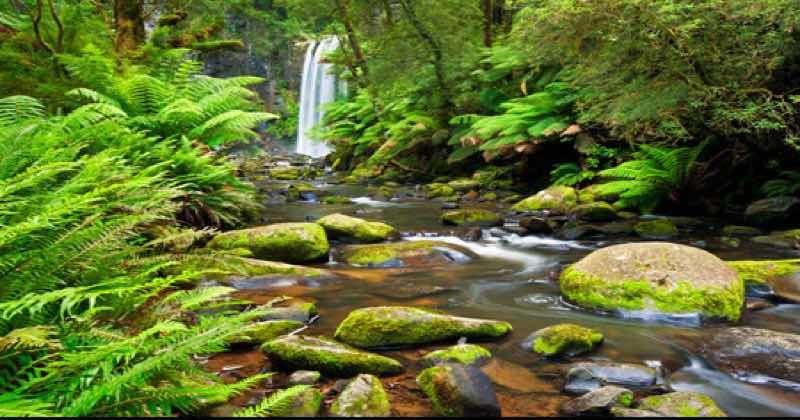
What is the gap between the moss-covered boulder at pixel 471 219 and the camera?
7551mm

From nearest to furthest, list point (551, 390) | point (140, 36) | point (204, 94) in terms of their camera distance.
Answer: point (551, 390)
point (204, 94)
point (140, 36)

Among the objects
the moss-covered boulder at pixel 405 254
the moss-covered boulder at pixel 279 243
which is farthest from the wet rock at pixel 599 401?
the moss-covered boulder at pixel 279 243

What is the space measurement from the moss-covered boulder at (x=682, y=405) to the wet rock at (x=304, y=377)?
4.44 feet

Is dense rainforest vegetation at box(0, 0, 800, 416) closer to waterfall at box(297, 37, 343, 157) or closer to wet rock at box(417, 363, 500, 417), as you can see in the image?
wet rock at box(417, 363, 500, 417)

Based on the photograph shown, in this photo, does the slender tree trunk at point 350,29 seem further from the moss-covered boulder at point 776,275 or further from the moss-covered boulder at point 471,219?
the moss-covered boulder at point 776,275

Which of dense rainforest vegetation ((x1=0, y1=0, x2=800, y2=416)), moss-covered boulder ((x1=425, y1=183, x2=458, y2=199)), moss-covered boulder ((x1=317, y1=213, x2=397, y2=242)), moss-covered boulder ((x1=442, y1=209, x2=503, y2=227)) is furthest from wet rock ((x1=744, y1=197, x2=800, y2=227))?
moss-covered boulder ((x1=425, y1=183, x2=458, y2=199))

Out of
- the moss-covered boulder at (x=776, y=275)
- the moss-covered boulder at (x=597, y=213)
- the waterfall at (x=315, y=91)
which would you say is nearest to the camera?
the moss-covered boulder at (x=776, y=275)

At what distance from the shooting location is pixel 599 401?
2.09 meters

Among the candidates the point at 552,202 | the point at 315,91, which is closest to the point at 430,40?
the point at 552,202

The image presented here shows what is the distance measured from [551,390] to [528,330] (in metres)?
0.90

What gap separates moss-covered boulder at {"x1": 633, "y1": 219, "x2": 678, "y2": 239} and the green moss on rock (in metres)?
4.00

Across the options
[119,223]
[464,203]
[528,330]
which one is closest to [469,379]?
[528,330]

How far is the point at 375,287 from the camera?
14.0 feet

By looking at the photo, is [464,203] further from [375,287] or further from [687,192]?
[375,287]
